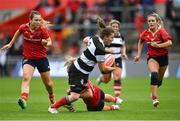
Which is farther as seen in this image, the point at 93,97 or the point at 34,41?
the point at 34,41

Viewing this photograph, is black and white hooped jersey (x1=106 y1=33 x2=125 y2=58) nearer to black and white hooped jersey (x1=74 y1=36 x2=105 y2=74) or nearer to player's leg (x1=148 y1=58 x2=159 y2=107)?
player's leg (x1=148 y1=58 x2=159 y2=107)

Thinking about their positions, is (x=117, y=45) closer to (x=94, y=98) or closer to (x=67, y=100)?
(x=94, y=98)

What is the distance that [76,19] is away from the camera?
3962cm

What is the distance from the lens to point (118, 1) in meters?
39.3

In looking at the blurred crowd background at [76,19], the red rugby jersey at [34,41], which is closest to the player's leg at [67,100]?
the red rugby jersey at [34,41]

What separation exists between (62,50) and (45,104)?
1804 centimetres

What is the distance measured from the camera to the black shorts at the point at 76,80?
58.3ft

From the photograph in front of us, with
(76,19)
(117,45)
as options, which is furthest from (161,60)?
(76,19)

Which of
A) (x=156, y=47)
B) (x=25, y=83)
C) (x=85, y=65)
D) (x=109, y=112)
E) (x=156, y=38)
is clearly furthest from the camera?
(x=156, y=38)

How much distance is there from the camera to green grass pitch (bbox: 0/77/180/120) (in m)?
17.1

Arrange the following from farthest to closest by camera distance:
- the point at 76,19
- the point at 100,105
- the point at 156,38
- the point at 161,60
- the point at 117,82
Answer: the point at 76,19, the point at 117,82, the point at 161,60, the point at 156,38, the point at 100,105

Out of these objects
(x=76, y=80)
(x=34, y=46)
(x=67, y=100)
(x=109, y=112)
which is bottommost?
(x=109, y=112)

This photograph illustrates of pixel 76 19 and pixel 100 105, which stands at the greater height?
pixel 100 105

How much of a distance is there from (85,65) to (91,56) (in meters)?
0.29
